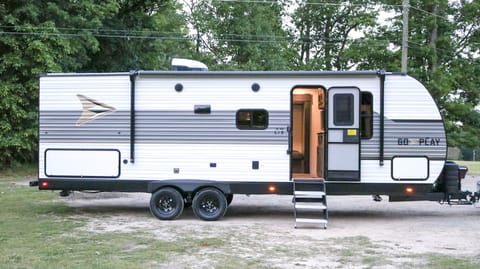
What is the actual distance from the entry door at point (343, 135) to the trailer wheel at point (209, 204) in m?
2.02

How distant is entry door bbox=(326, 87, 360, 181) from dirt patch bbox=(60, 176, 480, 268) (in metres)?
0.99

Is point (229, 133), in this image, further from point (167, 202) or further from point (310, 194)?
point (310, 194)

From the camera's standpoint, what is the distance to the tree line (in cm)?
1925

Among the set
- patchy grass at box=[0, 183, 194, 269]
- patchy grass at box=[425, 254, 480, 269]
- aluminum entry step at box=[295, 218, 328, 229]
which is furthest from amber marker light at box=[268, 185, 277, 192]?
patchy grass at box=[425, 254, 480, 269]

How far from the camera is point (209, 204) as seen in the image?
10445mm

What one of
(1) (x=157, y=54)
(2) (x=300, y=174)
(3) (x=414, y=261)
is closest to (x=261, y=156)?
(2) (x=300, y=174)

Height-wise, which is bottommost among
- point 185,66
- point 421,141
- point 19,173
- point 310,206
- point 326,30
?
point 19,173

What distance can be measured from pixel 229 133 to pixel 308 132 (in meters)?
2.16

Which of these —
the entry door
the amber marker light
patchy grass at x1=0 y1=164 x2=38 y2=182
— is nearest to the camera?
the entry door

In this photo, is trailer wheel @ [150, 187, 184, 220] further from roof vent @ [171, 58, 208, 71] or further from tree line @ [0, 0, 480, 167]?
tree line @ [0, 0, 480, 167]

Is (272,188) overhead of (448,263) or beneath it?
overhead

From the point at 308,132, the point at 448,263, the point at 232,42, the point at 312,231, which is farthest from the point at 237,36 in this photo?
the point at 448,263

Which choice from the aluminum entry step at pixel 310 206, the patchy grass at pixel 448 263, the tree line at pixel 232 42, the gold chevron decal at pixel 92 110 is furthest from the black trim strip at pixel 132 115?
the tree line at pixel 232 42

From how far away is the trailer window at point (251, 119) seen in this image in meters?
10.4
